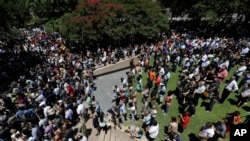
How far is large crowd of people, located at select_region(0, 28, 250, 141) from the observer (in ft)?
46.0

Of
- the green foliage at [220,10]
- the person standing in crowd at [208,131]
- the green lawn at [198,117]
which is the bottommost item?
the green lawn at [198,117]

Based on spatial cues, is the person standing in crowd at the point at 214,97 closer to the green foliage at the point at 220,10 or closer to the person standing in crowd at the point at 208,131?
the person standing in crowd at the point at 208,131

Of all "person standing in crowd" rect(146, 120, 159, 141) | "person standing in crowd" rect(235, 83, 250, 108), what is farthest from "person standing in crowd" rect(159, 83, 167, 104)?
"person standing in crowd" rect(235, 83, 250, 108)

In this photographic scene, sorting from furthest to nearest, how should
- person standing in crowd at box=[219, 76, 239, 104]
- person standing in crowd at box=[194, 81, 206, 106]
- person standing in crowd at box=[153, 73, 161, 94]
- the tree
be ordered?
the tree < person standing in crowd at box=[153, 73, 161, 94] < person standing in crowd at box=[194, 81, 206, 106] < person standing in crowd at box=[219, 76, 239, 104]

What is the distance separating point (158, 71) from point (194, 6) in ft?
55.2

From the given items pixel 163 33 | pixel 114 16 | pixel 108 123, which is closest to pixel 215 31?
pixel 163 33

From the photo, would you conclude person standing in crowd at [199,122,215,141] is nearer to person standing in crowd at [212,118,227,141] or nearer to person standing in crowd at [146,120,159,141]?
person standing in crowd at [212,118,227,141]

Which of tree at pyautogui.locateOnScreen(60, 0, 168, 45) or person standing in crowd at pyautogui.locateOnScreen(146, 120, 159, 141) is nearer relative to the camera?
person standing in crowd at pyautogui.locateOnScreen(146, 120, 159, 141)

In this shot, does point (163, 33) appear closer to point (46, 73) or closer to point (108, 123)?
point (46, 73)

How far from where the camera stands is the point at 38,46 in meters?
30.5

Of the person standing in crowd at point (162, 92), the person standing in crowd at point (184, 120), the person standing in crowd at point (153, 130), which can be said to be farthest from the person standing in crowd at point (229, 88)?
the person standing in crowd at point (153, 130)

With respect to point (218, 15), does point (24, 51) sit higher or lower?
lower

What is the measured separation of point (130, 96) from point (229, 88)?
5.74 m

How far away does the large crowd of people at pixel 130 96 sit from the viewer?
1401cm
